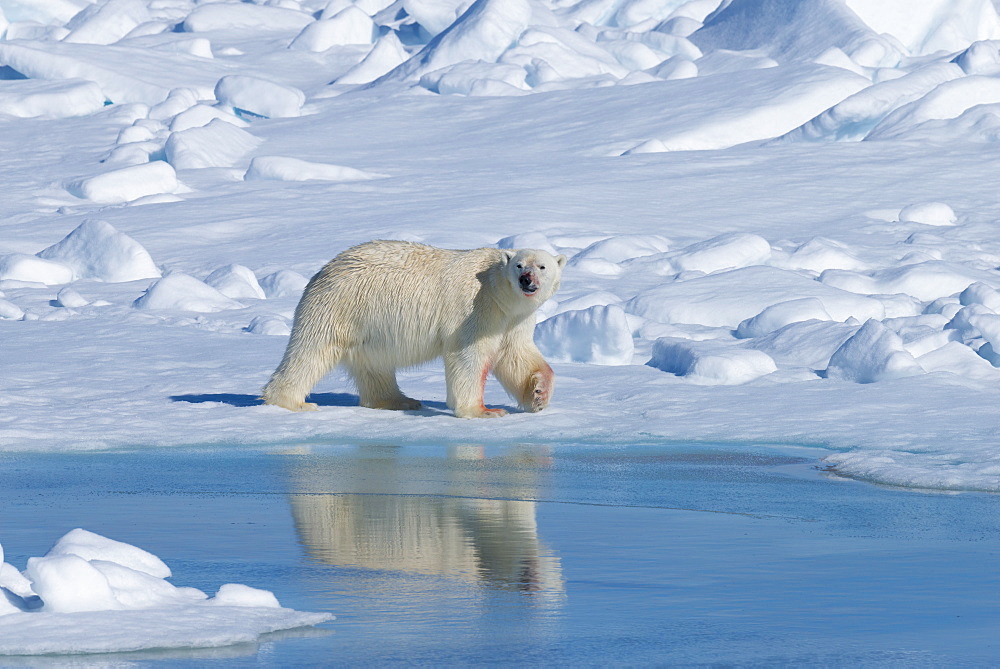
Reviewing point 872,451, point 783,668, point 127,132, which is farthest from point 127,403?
point 127,132

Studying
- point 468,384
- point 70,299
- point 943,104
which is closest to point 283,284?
point 70,299

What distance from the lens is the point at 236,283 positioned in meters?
12.4

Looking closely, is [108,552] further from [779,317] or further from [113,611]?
[779,317]

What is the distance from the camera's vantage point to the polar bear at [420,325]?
294 inches

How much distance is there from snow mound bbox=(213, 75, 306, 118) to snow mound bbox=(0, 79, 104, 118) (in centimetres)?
213

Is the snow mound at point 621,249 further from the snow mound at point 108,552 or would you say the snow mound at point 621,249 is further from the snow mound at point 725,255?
the snow mound at point 108,552

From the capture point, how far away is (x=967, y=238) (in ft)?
46.7

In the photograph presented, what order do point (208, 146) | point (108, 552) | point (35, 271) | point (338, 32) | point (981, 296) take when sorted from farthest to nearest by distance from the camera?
point (338, 32)
point (208, 146)
point (35, 271)
point (981, 296)
point (108, 552)

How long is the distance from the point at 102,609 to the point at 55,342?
7110mm

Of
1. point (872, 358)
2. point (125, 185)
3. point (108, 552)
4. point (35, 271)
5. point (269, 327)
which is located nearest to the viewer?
point (108, 552)

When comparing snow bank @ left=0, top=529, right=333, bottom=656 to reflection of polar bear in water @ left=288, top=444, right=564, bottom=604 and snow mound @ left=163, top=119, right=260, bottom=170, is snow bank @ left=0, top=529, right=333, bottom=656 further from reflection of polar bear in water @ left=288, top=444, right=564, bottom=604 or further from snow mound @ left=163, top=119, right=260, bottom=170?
snow mound @ left=163, top=119, right=260, bottom=170

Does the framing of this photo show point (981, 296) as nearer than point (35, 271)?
Yes

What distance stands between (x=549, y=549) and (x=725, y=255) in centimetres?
914

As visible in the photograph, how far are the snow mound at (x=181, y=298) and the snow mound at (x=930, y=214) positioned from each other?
7547 mm
